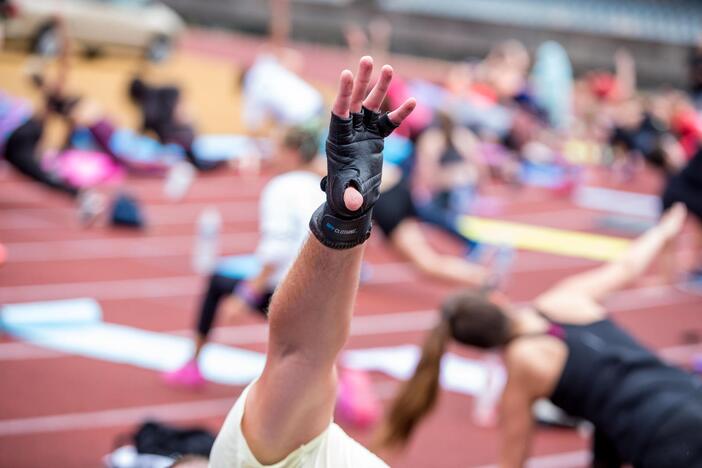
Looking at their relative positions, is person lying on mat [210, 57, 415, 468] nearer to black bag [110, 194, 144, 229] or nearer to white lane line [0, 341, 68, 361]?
white lane line [0, 341, 68, 361]

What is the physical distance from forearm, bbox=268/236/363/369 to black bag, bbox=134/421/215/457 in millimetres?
1549

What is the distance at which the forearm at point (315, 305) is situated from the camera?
1.97 m

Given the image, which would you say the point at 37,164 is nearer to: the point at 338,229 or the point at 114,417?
the point at 114,417

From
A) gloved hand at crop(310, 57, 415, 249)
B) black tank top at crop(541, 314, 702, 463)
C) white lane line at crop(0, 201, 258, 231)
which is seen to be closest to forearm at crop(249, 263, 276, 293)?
black tank top at crop(541, 314, 702, 463)

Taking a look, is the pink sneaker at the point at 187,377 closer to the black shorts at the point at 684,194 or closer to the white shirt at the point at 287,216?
the white shirt at the point at 287,216

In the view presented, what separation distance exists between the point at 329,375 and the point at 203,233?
6100 mm

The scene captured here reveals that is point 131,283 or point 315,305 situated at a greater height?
point 315,305

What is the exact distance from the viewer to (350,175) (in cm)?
190

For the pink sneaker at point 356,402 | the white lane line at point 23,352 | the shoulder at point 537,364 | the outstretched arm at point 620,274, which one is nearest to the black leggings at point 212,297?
the pink sneaker at point 356,402

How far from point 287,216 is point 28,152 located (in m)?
4.55

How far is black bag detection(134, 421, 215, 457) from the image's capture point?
353 centimetres

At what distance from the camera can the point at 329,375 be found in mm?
2111

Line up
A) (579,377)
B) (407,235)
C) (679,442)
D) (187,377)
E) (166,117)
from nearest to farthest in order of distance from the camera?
(679,442)
(579,377)
(187,377)
(407,235)
(166,117)

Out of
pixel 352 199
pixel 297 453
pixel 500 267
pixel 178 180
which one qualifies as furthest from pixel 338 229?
pixel 178 180
